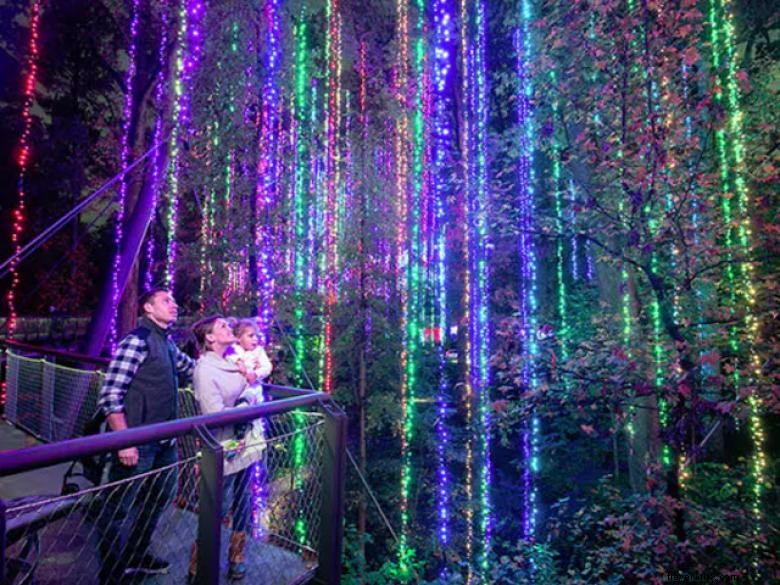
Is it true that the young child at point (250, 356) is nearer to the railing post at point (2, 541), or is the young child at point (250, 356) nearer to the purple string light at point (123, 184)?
the railing post at point (2, 541)

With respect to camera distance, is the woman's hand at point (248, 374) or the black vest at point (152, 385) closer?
the black vest at point (152, 385)

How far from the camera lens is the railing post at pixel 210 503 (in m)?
1.92

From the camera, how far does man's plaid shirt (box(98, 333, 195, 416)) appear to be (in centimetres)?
238

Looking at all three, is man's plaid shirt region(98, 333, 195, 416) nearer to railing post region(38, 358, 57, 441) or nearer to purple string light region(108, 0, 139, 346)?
railing post region(38, 358, 57, 441)

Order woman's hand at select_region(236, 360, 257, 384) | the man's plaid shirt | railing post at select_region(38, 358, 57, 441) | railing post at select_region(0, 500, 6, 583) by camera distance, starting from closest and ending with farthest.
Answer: railing post at select_region(0, 500, 6, 583), the man's plaid shirt, woman's hand at select_region(236, 360, 257, 384), railing post at select_region(38, 358, 57, 441)

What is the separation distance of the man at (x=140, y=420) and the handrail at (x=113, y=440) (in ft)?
1.73

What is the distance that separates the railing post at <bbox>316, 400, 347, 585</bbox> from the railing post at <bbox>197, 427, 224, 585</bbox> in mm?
818

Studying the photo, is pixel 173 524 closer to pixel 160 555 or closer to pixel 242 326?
pixel 160 555

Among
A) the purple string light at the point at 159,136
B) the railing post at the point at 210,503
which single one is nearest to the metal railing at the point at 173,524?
the railing post at the point at 210,503

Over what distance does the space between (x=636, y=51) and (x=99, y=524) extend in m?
4.52

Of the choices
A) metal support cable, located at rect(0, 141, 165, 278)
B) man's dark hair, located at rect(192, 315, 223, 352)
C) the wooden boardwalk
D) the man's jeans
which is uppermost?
metal support cable, located at rect(0, 141, 165, 278)

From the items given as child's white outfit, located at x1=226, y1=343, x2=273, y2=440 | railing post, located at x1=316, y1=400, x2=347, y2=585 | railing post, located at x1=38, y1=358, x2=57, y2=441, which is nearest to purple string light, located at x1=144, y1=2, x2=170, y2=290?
railing post, located at x1=38, y1=358, x2=57, y2=441

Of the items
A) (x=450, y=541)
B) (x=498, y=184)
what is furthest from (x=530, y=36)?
(x=450, y=541)

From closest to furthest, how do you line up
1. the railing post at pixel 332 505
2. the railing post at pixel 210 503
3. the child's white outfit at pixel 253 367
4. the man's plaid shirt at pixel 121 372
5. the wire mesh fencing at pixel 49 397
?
1. the railing post at pixel 210 503
2. the man's plaid shirt at pixel 121 372
3. the railing post at pixel 332 505
4. the child's white outfit at pixel 253 367
5. the wire mesh fencing at pixel 49 397
